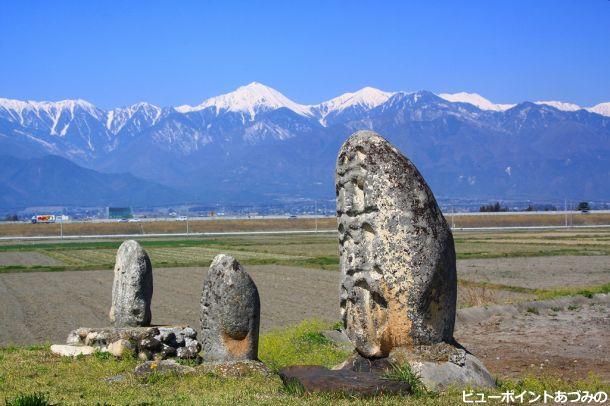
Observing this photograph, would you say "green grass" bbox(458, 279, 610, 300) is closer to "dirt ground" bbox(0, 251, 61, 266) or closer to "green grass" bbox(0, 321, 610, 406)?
"green grass" bbox(0, 321, 610, 406)

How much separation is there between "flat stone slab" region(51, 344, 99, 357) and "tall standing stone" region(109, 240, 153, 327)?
6.29 ft

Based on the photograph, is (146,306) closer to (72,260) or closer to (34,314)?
(34,314)

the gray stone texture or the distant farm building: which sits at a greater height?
the distant farm building

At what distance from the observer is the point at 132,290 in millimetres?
17859

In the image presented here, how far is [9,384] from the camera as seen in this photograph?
1242 cm

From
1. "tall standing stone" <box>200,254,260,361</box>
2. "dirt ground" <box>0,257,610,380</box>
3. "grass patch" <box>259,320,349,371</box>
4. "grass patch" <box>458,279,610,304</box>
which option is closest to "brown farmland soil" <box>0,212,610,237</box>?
"dirt ground" <box>0,257,610,380</box>

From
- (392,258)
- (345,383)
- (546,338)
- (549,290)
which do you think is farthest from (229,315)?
(549,290)

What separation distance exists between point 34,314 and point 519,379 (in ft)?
58.9

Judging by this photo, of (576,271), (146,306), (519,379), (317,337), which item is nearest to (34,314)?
(146,306)

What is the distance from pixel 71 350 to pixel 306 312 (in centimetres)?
1176

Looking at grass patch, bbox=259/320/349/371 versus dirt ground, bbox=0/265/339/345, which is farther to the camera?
dirt ground, bbox=0/265/339/345

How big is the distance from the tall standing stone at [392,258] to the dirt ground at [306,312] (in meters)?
2.65

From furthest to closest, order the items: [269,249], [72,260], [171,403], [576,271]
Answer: [269,249] → [72,260] → [576,271] → [171,403]

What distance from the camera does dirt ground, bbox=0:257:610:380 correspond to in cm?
1559
